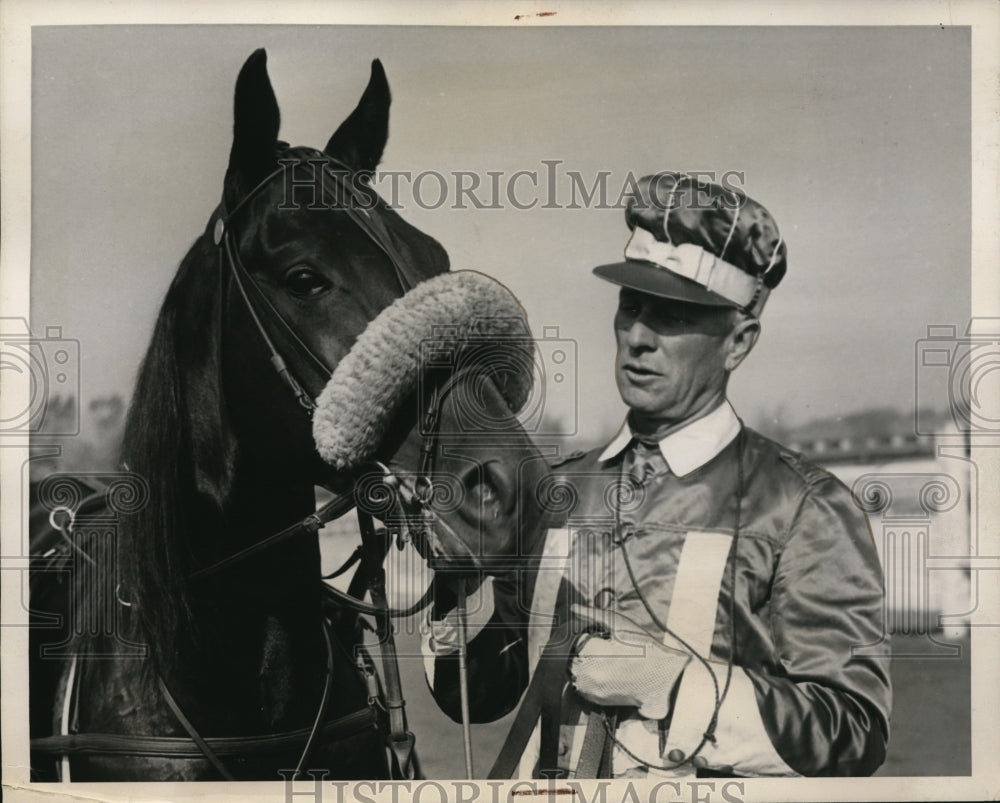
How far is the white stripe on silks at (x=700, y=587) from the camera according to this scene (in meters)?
3.18

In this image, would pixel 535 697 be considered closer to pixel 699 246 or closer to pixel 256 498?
pixel 256 498

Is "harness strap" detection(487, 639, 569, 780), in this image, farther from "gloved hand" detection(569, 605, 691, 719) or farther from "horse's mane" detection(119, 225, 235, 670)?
"horse's mane" detection(119, 225, 235, 670)

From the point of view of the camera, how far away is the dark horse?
117 inches

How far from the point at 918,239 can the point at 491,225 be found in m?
1.39

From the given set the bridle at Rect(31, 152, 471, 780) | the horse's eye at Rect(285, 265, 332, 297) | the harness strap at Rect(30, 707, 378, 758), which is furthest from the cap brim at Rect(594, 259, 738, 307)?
the harness strap at Rect(30, 707, 378, 758)

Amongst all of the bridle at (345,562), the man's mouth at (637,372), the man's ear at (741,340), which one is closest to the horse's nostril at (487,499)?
the bridle at (345,562)

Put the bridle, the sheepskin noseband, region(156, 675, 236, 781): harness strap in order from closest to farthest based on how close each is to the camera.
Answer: the sheepskin noseband, the bridle, region(156, 675, 236, 781): harness strap

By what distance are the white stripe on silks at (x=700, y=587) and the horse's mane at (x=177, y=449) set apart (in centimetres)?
139

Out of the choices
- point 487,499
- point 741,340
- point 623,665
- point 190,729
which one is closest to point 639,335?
point 741,340

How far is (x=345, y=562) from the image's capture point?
3.28 m

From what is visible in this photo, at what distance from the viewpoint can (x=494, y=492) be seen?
309 cm

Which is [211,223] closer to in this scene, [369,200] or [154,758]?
[369,200]

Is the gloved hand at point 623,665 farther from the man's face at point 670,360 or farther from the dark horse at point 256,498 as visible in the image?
the man's face at point 670,360

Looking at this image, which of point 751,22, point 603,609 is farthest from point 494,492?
point 751,22
